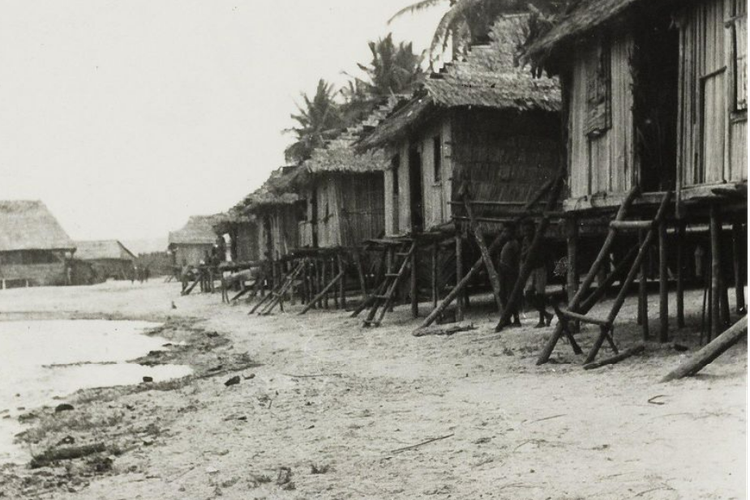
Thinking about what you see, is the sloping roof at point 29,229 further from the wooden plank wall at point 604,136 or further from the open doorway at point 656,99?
the open doorway at point 656,99

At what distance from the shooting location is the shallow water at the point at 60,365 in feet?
30.0

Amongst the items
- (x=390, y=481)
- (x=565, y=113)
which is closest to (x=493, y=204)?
(x=565, y=113)

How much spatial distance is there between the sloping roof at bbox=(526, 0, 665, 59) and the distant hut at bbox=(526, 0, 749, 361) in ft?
0.09

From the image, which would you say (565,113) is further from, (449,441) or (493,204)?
(449,441)

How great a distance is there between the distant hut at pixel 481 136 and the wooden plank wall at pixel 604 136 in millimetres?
2837

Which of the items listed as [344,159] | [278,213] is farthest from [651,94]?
[278,213]

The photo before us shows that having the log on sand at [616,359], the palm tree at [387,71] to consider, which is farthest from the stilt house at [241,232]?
the log on sand at [616,359]

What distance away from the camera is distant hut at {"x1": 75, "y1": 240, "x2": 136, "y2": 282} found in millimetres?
53406

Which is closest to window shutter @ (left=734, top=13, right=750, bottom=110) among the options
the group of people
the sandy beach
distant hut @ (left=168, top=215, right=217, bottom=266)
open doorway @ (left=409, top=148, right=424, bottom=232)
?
the sandy beach

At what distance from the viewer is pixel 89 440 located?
22.1 ft

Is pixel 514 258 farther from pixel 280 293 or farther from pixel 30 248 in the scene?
pixel 30 248

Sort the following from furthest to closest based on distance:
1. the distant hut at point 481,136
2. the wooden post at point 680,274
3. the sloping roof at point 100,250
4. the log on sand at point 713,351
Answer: the sloping roof at point 100,250 < the distant hut at point 481,136 < the wooden post at point 680,274 < the log on sand at point 713,351

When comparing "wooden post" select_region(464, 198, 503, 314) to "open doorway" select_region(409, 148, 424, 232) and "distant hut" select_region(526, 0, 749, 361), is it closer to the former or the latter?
"distant hut" select_region(526, 0, 749, 361)

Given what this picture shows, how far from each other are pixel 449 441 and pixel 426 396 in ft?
5.95
